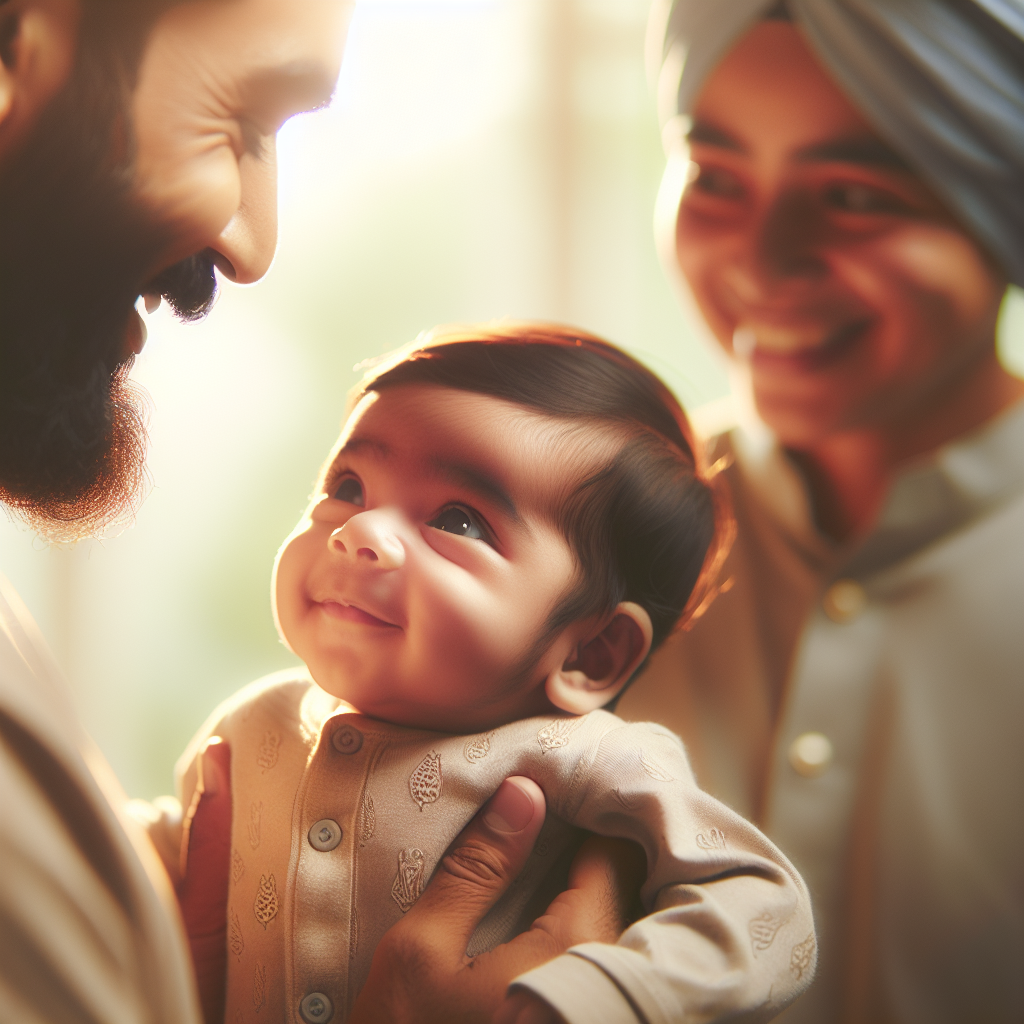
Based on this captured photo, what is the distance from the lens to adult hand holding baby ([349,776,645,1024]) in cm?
46

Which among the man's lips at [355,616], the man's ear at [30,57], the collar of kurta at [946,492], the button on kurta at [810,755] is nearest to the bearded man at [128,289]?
the man's ear at [30,57]

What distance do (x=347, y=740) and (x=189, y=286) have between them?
0.25 m

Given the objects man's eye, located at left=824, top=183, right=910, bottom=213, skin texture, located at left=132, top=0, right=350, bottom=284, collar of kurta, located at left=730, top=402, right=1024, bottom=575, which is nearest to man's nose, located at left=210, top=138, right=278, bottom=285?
skin texture, located at left=132, top=0, right=350, bottom=284

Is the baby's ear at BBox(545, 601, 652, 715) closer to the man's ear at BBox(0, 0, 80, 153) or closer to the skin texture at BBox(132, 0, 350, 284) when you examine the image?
the skin texture at BBox(132, 0, 350, 284)

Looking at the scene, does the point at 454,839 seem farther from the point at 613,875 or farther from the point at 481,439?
the point at 481,439

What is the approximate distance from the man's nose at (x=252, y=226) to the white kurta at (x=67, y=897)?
0.21 metres

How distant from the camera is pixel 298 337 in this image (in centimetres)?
78

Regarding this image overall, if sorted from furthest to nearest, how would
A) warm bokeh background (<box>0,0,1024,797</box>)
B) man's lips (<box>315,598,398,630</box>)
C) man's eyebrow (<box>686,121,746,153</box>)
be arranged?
man's eyebrow (<box>686,121,746,153</box>)
warm bokeh background (<box>0,0,1024,797</box>)
man's lips (<box>315,598,398,630</box>)

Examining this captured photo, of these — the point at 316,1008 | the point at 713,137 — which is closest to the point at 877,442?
the point at 713,137

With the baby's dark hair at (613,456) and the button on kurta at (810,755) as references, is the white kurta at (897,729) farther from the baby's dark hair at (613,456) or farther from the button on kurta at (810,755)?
the baby's dark hair at (613,456)

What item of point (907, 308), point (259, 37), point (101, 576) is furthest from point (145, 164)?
point (907, 308)

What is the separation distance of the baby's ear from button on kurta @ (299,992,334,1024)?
0.62ft

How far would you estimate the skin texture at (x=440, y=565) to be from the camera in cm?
49

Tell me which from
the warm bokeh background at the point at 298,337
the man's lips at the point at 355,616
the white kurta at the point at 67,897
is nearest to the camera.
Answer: the white kurta at the point at 67,897
